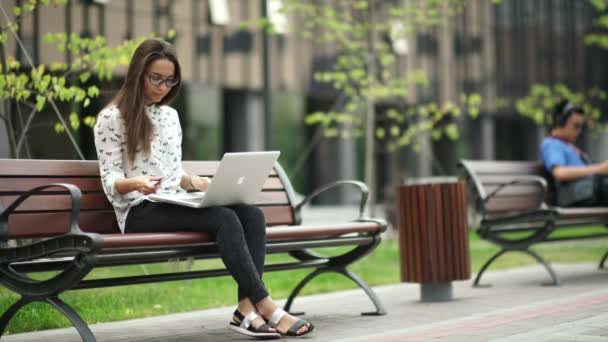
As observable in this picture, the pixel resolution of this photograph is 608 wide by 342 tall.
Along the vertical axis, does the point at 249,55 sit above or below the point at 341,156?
above

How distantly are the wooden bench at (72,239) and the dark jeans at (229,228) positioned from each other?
12cm

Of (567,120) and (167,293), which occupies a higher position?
(567,120)

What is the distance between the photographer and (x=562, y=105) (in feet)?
32.7

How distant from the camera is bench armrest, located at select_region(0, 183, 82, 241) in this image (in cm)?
495

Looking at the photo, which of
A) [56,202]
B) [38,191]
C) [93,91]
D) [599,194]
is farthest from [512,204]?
[38,191]

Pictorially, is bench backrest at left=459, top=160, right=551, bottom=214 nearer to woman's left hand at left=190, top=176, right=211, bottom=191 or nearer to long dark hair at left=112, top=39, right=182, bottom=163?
woman's left hand at left=190, top=176, right=211, bottom=191

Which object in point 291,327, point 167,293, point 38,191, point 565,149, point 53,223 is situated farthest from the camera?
point 565,149

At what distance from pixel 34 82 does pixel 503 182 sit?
4266mm

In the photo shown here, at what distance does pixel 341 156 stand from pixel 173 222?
25916 mm

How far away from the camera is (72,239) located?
4.94m

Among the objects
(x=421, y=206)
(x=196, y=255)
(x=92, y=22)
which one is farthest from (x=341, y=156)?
(x=196, y=255)

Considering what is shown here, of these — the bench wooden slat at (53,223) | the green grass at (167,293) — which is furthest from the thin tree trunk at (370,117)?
the bench wooden slat at (53,223)

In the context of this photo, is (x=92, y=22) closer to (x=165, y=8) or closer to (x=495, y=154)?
(x=165, y=8)

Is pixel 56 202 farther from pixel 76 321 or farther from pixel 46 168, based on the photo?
pixel 76 321
